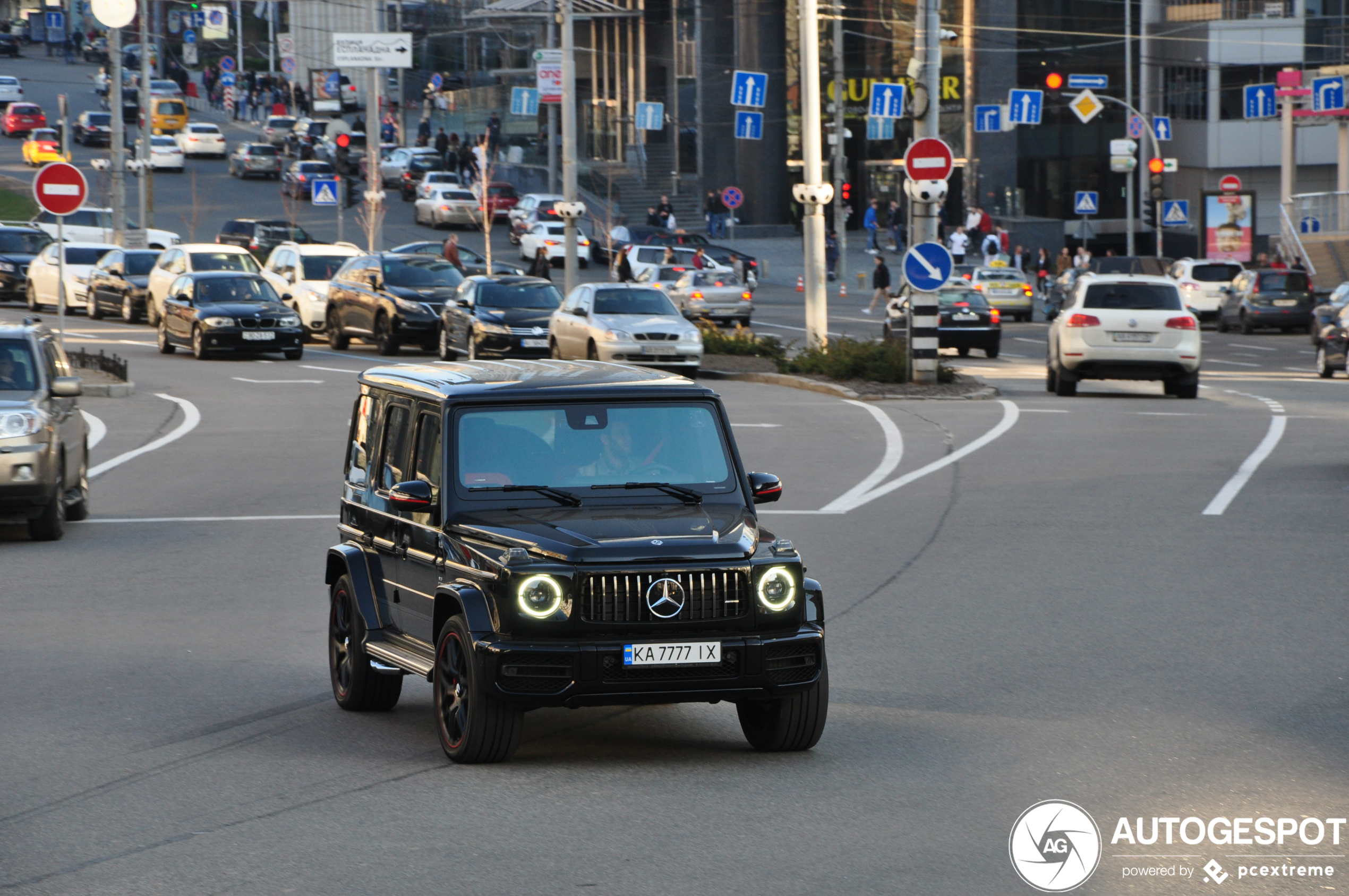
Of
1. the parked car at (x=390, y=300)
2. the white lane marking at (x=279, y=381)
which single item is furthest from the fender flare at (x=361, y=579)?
the parked car at (x=390, y=300)

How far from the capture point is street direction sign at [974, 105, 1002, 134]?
64875 millimetres

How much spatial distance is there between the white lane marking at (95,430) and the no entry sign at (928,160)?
1189 centimetres

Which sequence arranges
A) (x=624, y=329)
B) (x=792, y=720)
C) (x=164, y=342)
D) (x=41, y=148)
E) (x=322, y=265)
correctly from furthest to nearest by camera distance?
(x=41, y=148) → (x=322, y=265) → (x=164, y=342) → (x=624, y=329) → (x=792, y=720)

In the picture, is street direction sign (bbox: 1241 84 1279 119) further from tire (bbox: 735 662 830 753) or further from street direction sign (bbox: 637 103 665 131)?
tire (bbox: 735 662 830 753)

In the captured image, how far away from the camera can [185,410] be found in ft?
86.0

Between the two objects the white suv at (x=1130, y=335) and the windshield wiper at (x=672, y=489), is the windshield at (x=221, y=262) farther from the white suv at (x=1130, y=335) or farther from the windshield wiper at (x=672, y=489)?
the windshield wiper at (x=672, y=489)

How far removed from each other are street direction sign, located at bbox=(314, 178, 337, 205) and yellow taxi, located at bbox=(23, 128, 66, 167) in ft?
86.5

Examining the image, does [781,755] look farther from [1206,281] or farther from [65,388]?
[1206,281]

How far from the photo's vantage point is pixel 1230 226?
65438 mm

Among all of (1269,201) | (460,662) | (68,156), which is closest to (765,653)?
(460,662)

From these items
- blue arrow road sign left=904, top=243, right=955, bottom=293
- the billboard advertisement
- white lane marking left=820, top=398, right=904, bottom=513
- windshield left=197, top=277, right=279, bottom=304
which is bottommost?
white lane marking left=820, top=398, right=904, bottom=513

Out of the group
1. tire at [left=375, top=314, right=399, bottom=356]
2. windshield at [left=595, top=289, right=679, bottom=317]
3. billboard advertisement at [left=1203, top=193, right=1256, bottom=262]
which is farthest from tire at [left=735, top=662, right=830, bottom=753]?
billboard advertisement at [left=1203, top=193, right=1256, bottom=262]

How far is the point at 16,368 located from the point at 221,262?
25.6 metres

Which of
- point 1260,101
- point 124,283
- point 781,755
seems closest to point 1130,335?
point 781,755
